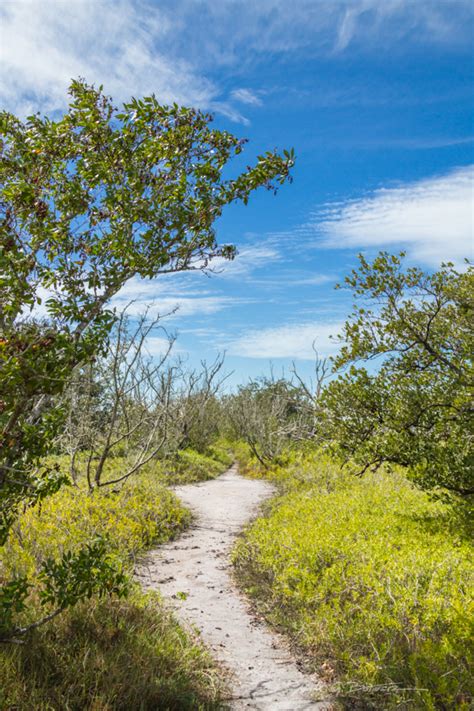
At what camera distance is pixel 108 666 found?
426 cm

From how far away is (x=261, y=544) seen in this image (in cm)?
841

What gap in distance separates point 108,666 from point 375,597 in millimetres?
2920

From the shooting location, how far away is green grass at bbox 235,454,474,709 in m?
4.47

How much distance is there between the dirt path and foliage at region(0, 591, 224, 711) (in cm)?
38

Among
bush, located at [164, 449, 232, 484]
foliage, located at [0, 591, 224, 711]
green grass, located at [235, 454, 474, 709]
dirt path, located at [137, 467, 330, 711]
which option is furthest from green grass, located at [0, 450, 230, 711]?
bush, located at [164, 449, 232, 484]

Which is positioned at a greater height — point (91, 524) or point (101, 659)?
point (91, 524)

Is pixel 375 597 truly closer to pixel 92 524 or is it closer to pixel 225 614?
pixel 225 614

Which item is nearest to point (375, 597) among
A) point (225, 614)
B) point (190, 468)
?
point (225, 614)

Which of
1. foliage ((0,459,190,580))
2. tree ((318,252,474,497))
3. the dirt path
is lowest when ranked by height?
the dirt path

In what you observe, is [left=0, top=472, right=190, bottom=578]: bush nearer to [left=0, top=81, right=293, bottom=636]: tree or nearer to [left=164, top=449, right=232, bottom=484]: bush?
Answer: [left=0, top=81, right=293, bottom=636]: tree

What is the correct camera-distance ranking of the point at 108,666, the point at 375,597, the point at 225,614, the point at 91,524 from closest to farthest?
the point at 108,666, the point at 375,597, the point at 225,614, the point at 91,524

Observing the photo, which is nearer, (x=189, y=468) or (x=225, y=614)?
(x=225, y=614)

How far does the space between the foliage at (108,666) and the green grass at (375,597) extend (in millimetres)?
1338

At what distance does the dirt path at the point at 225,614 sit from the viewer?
4.80m
